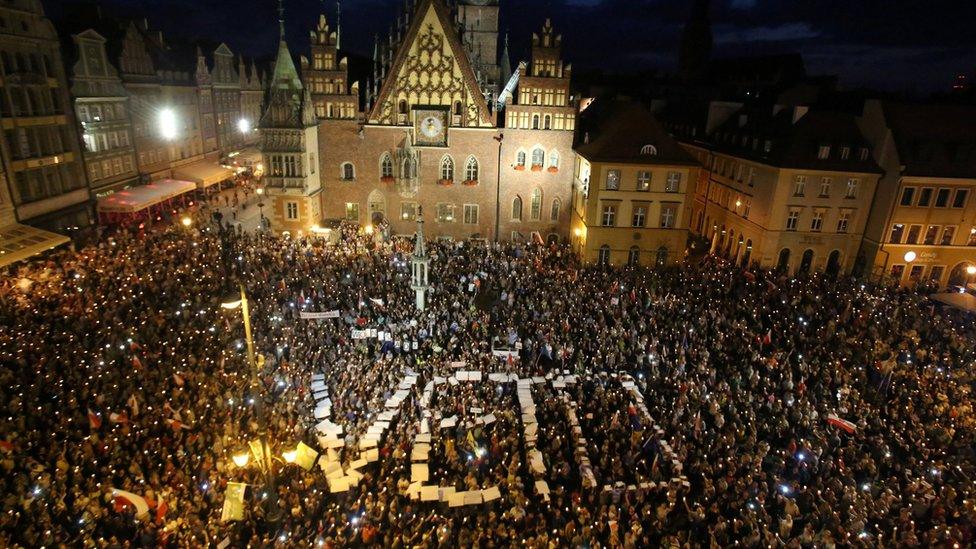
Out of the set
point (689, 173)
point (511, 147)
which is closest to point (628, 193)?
point (689, 173)

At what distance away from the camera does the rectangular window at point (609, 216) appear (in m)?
37.5

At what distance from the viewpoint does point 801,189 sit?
A: 118 feet

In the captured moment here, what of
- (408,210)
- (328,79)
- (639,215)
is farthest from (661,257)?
(328,79)

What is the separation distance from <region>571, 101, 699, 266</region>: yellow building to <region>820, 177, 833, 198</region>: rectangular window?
820cm

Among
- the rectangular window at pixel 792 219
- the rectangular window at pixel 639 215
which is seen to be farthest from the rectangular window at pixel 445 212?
the rectangular window at pixel 792 219

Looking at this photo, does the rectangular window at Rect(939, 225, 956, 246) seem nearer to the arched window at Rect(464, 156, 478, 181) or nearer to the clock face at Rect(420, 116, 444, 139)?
the arched window at Rect(464, 156, 478, 181)

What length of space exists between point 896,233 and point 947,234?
11.7 ft

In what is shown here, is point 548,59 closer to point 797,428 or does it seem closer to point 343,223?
point 343,223

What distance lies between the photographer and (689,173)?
36.4 metres

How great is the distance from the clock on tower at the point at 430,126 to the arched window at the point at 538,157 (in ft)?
22.7

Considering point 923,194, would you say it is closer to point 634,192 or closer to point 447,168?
point 634,192

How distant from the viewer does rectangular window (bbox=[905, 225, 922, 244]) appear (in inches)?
1407

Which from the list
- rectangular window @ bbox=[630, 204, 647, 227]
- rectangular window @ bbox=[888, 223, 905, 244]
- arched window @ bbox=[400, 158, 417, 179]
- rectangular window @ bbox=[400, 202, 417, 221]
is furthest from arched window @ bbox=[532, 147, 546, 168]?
rectangular window @ bbox=[888, 223, 905, 244]

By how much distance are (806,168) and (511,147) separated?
20.2m
